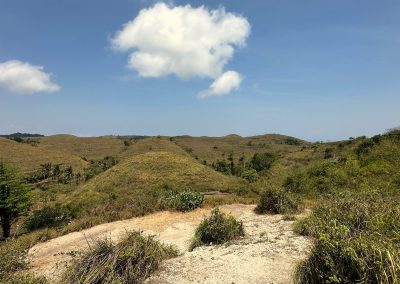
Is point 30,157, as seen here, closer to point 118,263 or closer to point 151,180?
point 151,180

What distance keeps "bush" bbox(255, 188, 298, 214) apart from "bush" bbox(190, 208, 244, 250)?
12.0 feet

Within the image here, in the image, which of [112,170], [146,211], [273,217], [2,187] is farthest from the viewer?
[112,170]

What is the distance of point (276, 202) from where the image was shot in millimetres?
13734

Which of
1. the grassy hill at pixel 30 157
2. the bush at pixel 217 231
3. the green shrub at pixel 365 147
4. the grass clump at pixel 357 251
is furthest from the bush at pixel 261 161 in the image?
the grass clump at pixel 357 251

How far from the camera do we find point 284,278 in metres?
6.84

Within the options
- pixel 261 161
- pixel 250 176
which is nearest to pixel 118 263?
pixel 250 176

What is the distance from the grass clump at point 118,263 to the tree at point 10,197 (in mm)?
12913

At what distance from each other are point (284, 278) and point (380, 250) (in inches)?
101

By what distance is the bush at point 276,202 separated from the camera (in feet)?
44.1

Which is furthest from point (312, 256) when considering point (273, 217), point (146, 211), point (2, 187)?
point (2, 187)

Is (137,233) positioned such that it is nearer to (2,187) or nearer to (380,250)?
(380,250)

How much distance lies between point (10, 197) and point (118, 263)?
47.4 ft

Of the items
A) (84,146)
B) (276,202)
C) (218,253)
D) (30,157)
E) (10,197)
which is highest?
(84,146)

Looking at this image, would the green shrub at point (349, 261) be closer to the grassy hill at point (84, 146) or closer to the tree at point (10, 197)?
the tree at point (10, 197)
